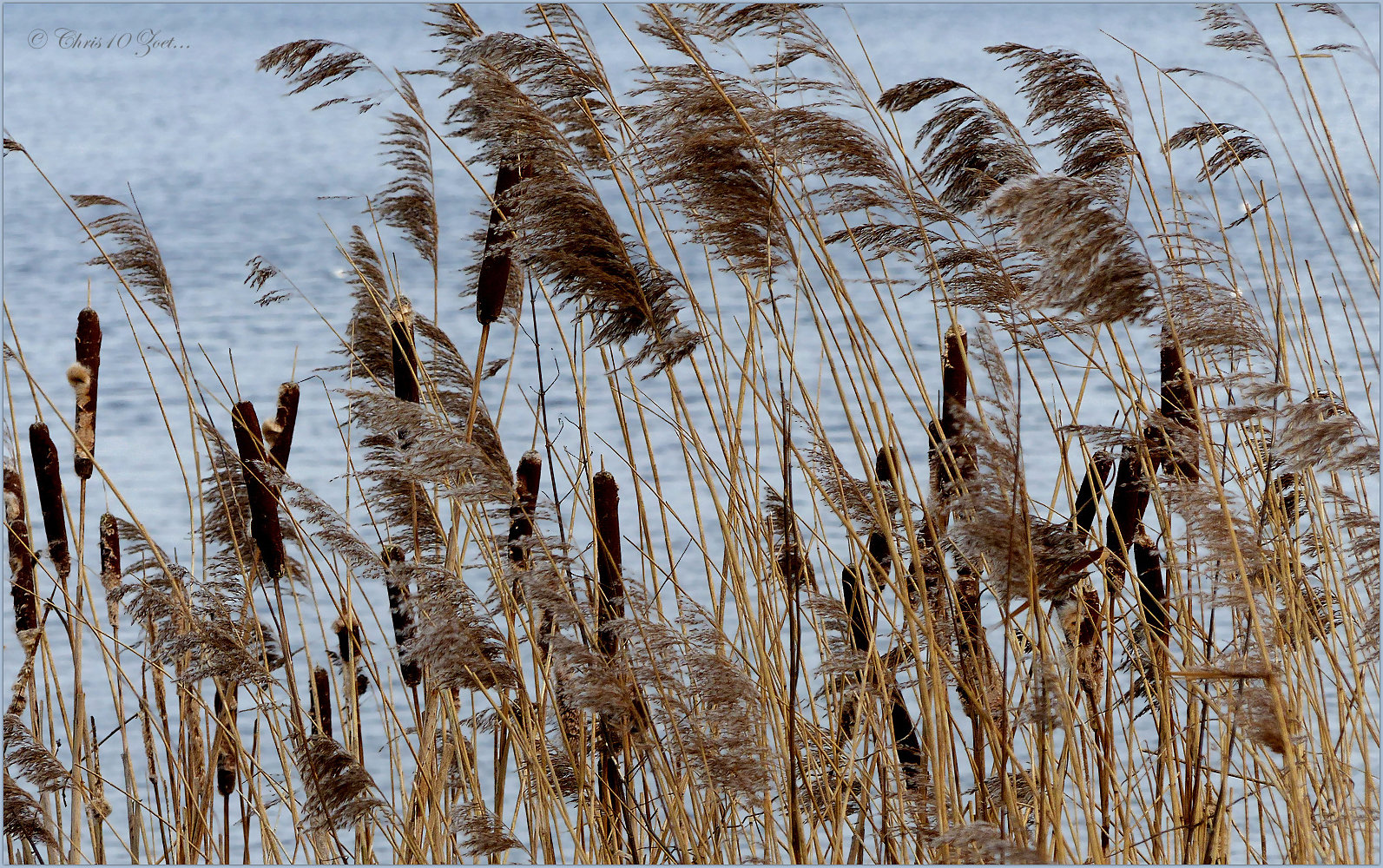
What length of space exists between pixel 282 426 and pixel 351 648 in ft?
1.67

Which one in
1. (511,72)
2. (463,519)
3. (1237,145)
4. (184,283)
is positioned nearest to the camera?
(511,72)

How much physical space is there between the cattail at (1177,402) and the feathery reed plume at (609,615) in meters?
0.93

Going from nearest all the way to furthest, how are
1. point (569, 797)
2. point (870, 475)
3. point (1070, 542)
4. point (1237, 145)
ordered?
1. point (1070, 542)
2. point (870, 475)
3. point (1237, 145)
4. point (569, 797)

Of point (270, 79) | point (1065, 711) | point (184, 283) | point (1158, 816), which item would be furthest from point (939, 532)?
point (270, 79)

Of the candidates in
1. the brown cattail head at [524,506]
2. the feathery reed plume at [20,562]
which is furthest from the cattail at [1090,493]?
the feathery reed plume at [20,562]

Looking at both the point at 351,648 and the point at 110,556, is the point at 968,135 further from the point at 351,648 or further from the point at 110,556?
the point at 110,556

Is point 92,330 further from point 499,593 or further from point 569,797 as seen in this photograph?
point 569,797

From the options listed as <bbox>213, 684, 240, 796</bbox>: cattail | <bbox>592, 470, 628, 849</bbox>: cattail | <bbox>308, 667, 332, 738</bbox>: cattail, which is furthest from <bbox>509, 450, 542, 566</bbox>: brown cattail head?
<bbox>213, 684, 240, 796</bbox>: cattail

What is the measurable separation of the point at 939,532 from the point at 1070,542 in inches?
11.6

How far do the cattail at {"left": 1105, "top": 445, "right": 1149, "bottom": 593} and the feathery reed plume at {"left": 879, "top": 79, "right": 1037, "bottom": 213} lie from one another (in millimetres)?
540

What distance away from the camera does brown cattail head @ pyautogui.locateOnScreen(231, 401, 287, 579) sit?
213 cm

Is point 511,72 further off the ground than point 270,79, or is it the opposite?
point 270,79

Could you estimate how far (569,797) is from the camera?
2.51 metres

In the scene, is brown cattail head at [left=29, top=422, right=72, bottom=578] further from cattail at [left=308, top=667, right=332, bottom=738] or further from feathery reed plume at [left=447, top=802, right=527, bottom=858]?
feathery reed plume at [left=447, top=802, right=527, bottom=858]
